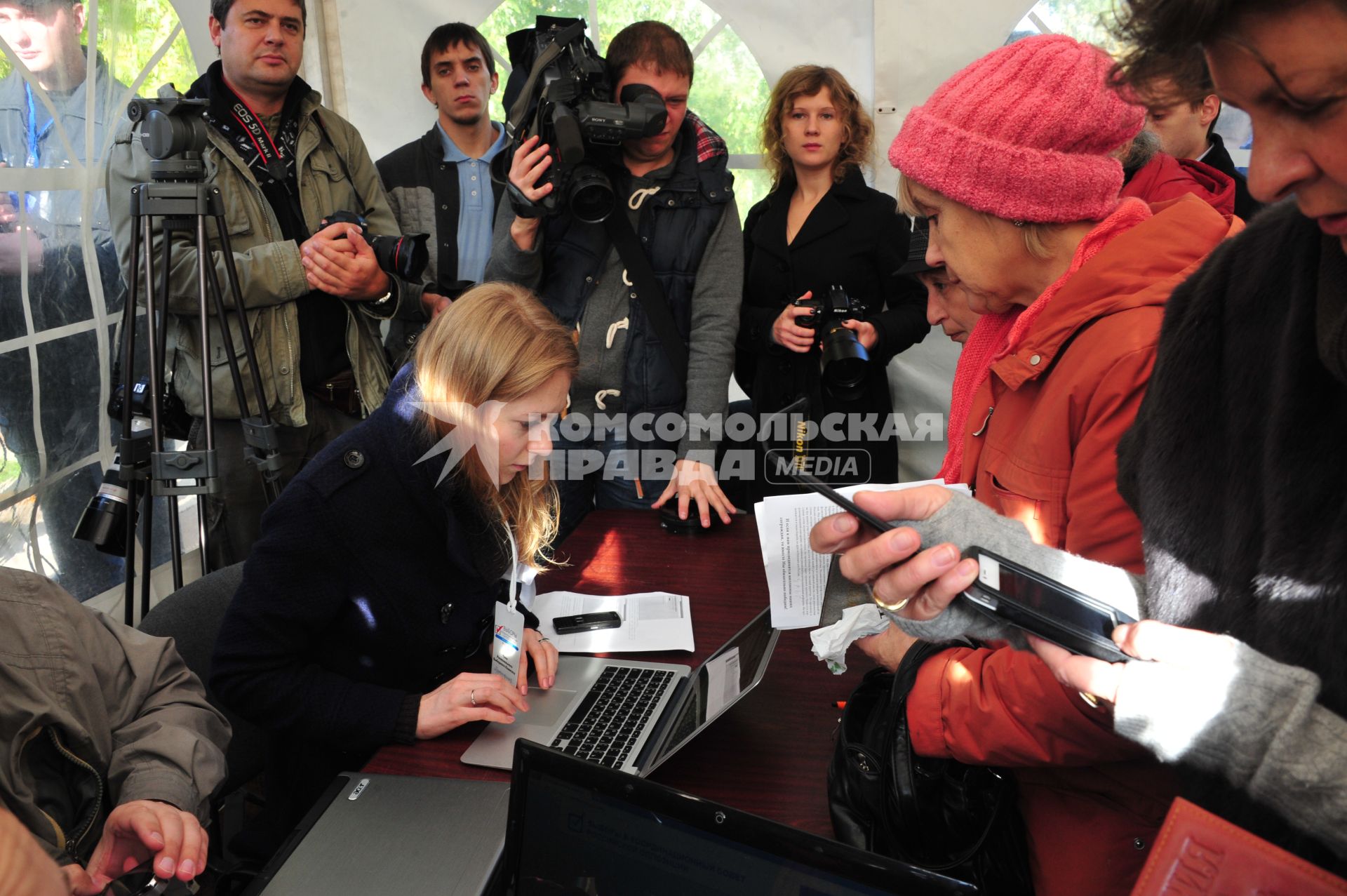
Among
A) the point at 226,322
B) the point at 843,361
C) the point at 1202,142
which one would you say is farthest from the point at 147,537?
the point at 1202,142

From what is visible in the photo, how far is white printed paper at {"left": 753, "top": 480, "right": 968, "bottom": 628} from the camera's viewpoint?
1392 mm

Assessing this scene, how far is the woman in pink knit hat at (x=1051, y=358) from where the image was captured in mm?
1055

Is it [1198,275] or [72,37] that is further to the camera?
[72,37]

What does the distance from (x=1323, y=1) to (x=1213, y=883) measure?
58cm

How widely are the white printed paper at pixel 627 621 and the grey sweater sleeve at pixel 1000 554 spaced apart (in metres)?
0.69

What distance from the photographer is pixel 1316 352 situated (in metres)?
0.77

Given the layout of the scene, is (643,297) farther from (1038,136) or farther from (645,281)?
(1038,136)

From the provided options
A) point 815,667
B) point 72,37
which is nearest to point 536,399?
point 815,667

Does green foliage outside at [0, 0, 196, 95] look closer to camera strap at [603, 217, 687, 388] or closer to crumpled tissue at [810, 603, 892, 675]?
camera strap at [603, 217, 687, 388]

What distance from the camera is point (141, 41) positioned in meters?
2.64

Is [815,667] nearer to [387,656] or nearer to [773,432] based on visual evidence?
[387,656]

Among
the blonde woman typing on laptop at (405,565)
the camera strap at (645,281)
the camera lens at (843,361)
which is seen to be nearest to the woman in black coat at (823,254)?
the camera lens at (843,361)

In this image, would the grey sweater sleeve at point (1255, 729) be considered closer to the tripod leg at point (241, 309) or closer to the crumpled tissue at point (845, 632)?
the crumpled tissue at point (845, 632)

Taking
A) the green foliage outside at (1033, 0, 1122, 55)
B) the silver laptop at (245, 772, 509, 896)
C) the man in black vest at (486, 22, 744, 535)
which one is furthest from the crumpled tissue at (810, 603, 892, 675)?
the green foliage outside at (1033, 0, 1122, 55)
